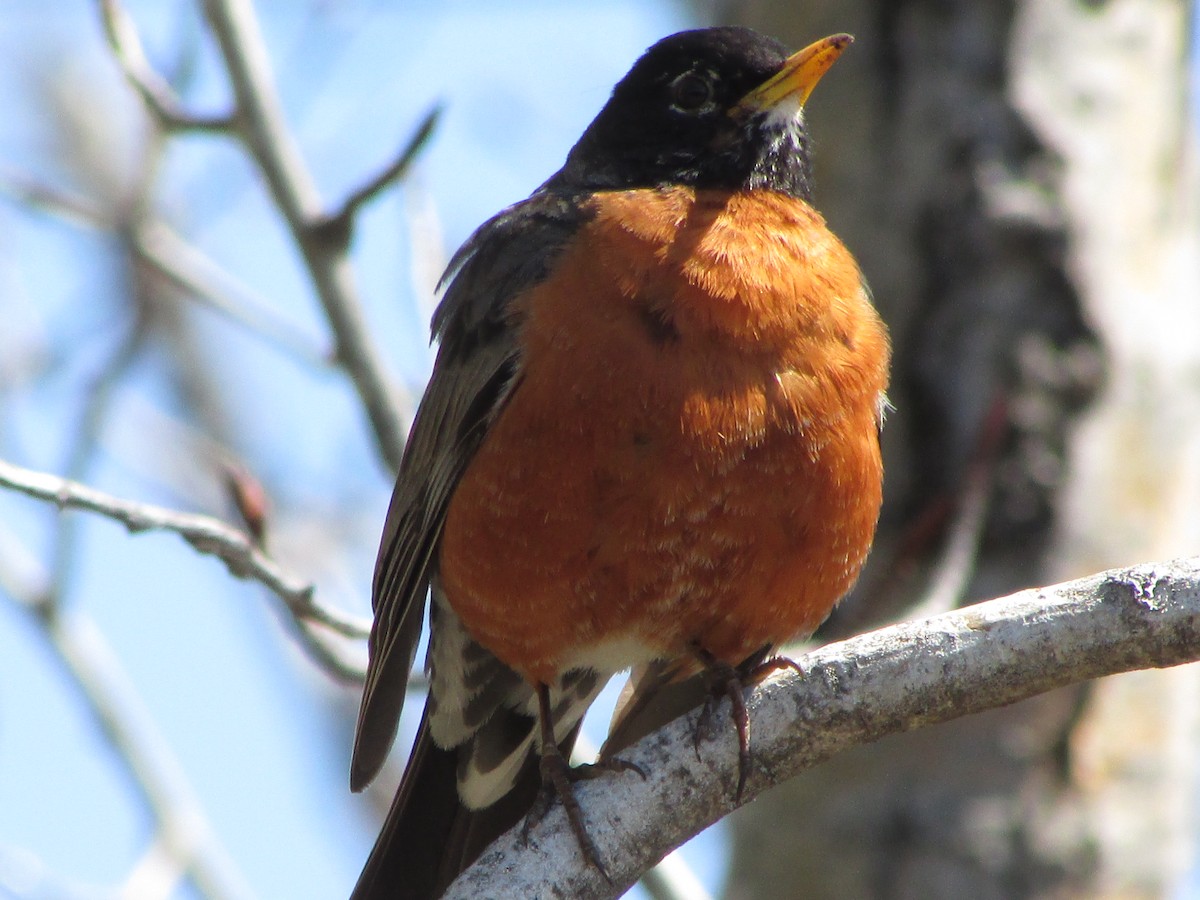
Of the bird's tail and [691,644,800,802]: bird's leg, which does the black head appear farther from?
the bird's tail

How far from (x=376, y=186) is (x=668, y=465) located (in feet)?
4.16

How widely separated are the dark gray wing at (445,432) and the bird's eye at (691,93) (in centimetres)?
50

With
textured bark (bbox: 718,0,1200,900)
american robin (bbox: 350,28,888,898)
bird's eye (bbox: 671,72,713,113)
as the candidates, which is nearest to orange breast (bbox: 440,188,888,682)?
american robin (bbox: 350,28,888,898)

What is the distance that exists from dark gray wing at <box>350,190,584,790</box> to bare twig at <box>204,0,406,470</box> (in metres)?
0.20

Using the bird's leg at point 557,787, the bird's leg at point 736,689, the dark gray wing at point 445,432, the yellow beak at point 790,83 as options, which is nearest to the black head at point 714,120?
the yellow beak at point 790,83

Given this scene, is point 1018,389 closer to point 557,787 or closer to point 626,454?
point 626,454

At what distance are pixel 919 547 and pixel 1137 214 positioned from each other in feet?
4.83

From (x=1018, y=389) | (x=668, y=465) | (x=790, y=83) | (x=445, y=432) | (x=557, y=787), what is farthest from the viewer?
(x=1018, y=389)

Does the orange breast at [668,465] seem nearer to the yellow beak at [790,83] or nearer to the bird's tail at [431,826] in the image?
the bird's tail at [431,826]

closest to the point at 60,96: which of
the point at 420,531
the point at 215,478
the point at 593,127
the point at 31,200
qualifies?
the point at 215,478

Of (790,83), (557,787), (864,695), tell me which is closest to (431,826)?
(557,787)

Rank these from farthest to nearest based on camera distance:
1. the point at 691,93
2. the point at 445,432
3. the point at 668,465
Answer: the point at 691,93, the point at 445,432, the point at 668,465

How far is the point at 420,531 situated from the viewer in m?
4.02

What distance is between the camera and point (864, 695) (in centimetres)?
296
